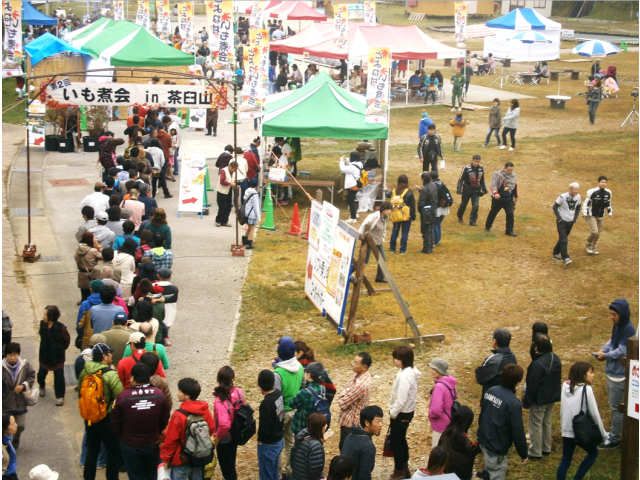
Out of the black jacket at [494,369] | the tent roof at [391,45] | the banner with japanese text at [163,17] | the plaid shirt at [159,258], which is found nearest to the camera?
the black jacket at [494,369]

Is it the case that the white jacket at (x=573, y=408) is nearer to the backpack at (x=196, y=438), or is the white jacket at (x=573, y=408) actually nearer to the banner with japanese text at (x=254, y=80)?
the backpack at (x=196, y=438)

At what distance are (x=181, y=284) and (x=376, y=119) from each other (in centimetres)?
645

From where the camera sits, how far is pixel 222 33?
29969 millimetres

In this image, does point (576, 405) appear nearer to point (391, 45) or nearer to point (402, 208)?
point (402, 208)

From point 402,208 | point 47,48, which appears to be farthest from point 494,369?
point 47,48

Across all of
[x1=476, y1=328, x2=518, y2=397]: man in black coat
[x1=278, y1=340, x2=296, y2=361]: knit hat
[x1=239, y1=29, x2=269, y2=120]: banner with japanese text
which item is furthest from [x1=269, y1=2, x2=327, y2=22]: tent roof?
[x1=278, y1=340, x2=296, y2=361]: knit hat

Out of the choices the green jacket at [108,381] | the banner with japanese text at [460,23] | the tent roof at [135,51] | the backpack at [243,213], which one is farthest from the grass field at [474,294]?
the banner with japanese text at [460,23]

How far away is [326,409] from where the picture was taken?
7172mm

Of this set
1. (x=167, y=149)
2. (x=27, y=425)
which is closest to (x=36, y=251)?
(x=167, y=149)

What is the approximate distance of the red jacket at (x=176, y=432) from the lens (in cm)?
653

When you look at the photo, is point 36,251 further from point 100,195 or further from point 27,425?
point 27,425

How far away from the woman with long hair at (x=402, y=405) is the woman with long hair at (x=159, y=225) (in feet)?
18.2

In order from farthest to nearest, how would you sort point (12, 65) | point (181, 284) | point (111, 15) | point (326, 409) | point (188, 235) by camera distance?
point (111, 15), point (12, 65), point (188, 235), point (181, 284), point (326, 409)

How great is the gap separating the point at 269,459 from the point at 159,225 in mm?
5792
